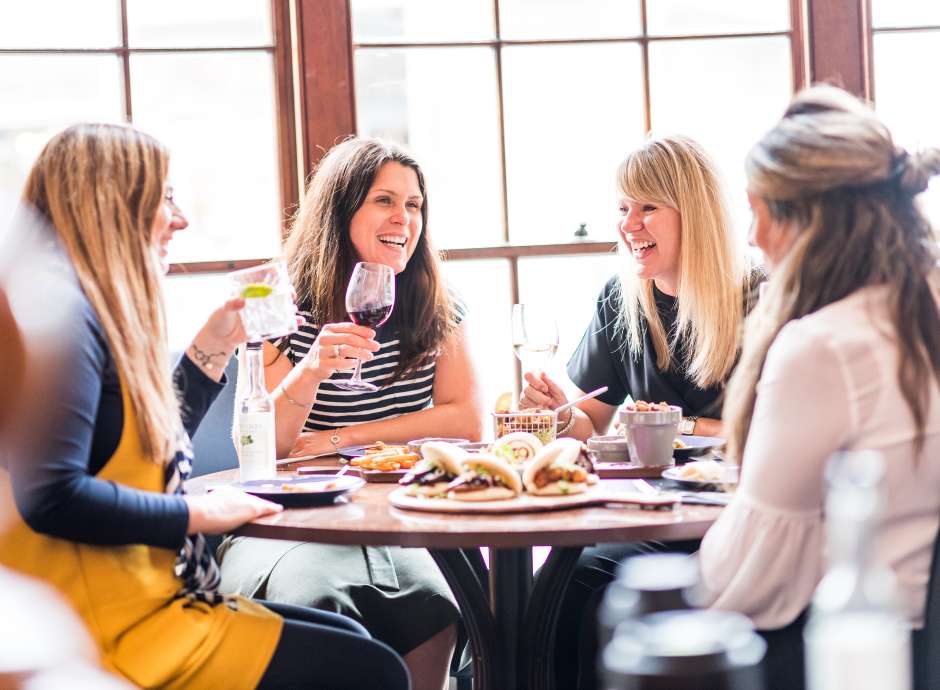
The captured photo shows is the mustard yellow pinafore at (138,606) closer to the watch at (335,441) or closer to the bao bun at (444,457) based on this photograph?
the bao bun at (444,457)

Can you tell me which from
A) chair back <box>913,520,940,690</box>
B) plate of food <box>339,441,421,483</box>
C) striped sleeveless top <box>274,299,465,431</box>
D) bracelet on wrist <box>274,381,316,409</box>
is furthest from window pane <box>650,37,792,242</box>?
chair back <box>913,520,940,690</box>

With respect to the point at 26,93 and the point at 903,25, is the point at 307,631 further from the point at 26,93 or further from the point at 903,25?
the point at 903,25

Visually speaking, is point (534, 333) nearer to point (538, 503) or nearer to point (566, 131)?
point (538, 503)

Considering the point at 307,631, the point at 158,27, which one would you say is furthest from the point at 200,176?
the point at 307,631

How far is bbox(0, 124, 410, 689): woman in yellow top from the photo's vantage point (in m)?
1.46

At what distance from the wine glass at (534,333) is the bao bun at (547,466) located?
50 centimetres

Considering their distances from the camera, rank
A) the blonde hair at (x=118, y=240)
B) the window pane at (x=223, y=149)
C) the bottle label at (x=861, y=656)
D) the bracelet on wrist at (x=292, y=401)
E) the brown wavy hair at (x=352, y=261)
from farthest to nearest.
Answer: the window pane at (x=223, y=149), the brown wavy hair at (x=352, y=261), the bracelet on wrist at (x=292, y=401), the blonde hair at (x=118, y=240), the bottle label at (x=861, y=656)

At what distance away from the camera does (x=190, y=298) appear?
3531mm

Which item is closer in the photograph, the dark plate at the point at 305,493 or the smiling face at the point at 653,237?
the dark plate at the point at 305,493

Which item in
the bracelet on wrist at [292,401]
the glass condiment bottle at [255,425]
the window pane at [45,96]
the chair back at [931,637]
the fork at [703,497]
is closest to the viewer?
the chair back at [931,637]

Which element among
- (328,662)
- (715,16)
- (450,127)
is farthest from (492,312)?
(328,662)

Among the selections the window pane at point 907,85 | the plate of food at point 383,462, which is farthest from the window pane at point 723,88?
the plate of food at point 383,462

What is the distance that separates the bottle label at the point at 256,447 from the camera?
6.47 ft

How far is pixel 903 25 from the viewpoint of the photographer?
383 cm
